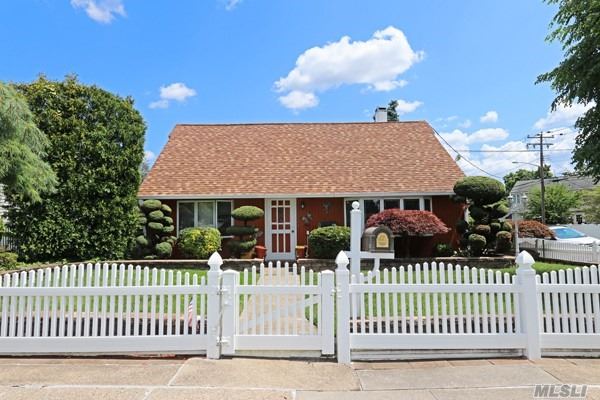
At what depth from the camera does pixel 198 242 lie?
12516mm

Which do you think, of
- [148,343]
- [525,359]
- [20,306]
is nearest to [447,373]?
[525,359]

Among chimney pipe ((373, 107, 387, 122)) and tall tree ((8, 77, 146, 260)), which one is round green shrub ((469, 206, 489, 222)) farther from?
tall tree ((8, 77, 146, 260))

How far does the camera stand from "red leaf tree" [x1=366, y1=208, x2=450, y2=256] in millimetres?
11766

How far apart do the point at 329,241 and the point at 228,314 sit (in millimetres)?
7564

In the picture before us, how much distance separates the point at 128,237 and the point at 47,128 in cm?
388

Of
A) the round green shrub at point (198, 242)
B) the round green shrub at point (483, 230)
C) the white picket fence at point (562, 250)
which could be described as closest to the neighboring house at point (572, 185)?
the white picket fence at point (562, 250)

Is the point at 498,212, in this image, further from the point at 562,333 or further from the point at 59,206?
the point at 59,206

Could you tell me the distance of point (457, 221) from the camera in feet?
45.7

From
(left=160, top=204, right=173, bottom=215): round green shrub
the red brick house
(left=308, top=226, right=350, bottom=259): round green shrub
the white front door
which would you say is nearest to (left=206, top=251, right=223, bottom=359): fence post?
(left=308, top=226, right=350, bottom=259): round green shrub

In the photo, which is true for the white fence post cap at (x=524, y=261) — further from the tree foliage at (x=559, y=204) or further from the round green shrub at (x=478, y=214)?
the tree foliage at (x=559, y=204)

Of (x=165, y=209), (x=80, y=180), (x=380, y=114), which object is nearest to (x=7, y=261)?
(x=80, y=180)

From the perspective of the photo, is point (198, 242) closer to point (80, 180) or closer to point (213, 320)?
point (80, 180)

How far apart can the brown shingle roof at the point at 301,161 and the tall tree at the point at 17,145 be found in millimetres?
6207

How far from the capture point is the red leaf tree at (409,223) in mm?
11766
